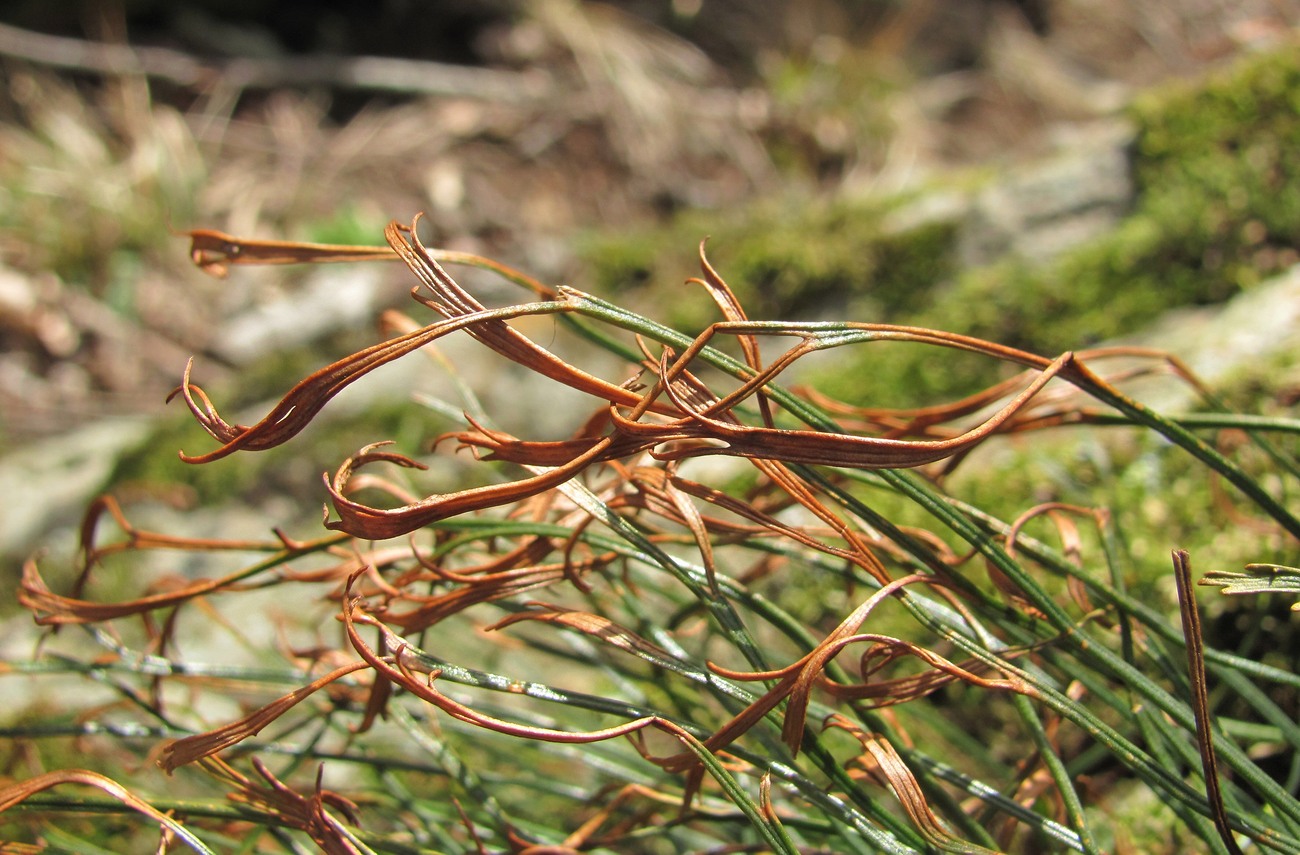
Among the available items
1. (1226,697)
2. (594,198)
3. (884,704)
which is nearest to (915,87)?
(594,198)

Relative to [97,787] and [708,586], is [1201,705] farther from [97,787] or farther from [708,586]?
[97,787]

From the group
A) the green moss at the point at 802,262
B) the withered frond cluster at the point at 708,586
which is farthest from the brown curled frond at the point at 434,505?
the green moss at the point at 802,262

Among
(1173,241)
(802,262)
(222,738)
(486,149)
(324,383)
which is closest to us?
(324,383)

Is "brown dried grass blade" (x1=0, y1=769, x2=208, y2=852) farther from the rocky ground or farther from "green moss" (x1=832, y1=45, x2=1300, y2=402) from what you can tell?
the rocky ground

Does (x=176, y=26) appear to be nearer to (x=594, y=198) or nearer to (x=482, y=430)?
(x=594, y=198)

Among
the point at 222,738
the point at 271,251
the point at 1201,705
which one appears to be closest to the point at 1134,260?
the point at 1201,705

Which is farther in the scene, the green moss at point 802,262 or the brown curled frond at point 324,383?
the green moss at point 802,262

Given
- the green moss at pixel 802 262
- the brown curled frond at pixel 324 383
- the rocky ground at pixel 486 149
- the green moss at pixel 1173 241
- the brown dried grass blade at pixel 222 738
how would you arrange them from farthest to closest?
the rocky ground at pixel 486 149
the green moss at pixel 802 262
the green moss at pixel 1173 241
the brown dried grass blade at pixel 222 738
the brown curled frond at pixel 324 383

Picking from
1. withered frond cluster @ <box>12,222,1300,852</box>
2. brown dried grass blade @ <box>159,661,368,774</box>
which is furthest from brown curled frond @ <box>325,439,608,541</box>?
brown dried grass blade @ <box>159,661,368,774</box>

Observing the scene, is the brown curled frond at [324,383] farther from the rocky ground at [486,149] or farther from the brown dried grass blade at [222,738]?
the rocky ground at [486,149]

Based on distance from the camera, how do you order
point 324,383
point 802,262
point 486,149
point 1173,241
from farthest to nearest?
point 486,149 → point 802,262 → point 1173,241 → point 324,383

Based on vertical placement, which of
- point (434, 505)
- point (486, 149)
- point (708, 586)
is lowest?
point (486, 149)
